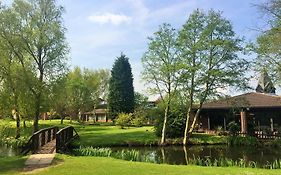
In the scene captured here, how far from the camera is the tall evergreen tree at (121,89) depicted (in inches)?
2621

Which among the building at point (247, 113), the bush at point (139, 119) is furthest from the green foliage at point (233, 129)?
the bush at point (139, 119)

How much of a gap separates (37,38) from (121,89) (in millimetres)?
33809

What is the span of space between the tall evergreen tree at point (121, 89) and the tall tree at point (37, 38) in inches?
1176

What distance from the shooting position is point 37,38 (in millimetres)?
35219

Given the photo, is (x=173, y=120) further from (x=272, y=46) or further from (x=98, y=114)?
(x=98, y=114)

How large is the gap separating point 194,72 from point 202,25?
507cm

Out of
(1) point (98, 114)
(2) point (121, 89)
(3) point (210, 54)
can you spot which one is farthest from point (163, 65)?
(1) point (98, 114)

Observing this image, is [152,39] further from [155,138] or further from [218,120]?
[218,120]

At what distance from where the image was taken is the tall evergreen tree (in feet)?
218

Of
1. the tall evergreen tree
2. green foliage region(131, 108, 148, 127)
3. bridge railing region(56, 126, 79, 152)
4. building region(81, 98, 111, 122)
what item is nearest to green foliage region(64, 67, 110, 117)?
building region(81, 98, 111, 122)

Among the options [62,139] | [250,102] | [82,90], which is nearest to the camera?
[62,139]

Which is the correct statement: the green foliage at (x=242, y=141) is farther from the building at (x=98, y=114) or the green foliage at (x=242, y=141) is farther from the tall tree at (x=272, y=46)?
the building at (x=98, y=114)

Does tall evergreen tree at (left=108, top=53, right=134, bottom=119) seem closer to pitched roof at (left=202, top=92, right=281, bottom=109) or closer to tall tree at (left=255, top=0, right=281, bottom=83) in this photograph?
pitched roof at (left=202, top=92, right=281, bottom=109)

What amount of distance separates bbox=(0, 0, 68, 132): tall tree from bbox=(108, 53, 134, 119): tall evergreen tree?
29.9 metres
